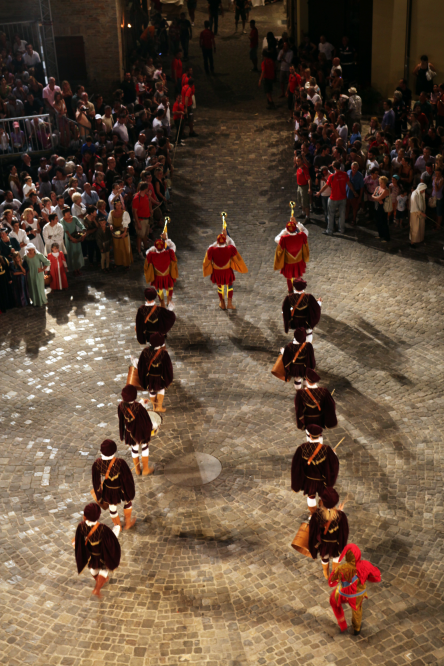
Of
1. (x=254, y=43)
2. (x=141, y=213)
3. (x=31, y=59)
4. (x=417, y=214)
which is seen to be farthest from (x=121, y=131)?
(x=254, y=43)

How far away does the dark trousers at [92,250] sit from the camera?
56.2 feet

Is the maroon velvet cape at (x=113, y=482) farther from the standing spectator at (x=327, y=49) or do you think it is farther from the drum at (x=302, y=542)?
the standing spectator at (x=327, y=49)

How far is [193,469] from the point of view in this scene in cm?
1134

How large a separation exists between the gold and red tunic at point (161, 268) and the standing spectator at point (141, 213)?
307cm

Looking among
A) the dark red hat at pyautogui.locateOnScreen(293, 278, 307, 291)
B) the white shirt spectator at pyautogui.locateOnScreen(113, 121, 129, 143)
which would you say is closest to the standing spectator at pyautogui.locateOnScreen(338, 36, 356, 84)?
the white shirt spectator at pyautogui.locateOnScreen(113, 121, 129, 143)

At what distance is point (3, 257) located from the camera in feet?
50.6

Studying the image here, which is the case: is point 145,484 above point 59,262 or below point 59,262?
below

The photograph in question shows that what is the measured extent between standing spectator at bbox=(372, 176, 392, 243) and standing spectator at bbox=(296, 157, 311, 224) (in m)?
1.54

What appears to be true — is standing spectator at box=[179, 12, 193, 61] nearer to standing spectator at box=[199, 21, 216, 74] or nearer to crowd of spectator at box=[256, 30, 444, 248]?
standing spectator at box=[199, 21, 216, 74]

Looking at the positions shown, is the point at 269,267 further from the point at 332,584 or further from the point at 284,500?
the point at 332,584

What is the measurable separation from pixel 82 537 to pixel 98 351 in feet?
18.6

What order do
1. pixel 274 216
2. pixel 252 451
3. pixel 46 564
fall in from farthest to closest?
1. pixel 274 216
2. pixel 252 451
3. pixel 46 564

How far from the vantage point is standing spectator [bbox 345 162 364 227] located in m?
17.9

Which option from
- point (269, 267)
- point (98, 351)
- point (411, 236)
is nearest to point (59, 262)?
point (98, 351)
